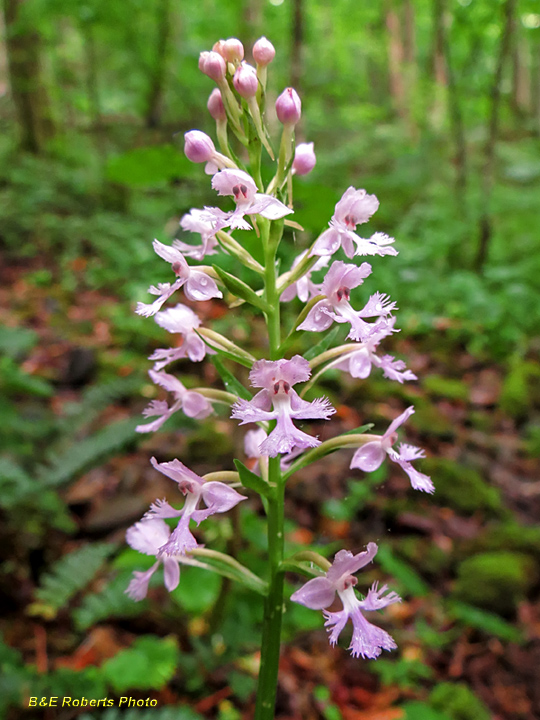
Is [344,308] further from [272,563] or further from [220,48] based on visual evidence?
[220,48]

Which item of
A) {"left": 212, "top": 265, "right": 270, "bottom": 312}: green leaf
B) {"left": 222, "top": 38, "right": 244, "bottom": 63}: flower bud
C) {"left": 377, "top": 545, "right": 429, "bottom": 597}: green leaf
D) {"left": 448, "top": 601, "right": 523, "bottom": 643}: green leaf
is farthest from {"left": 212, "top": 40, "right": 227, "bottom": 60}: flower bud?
{"left": 448, "top": 601, "right": 523, "bottom": 643}: green leaf

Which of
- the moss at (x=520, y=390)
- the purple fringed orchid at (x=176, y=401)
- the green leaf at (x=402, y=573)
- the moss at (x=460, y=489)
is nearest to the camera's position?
the purple fringed orchid at (x=176, y=401)

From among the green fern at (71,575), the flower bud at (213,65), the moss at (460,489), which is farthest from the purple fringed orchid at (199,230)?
the moss at (460,489)

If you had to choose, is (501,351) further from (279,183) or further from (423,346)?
(279,183)

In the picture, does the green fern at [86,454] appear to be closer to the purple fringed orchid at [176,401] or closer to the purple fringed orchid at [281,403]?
the purple fringed orchid at [176,401]

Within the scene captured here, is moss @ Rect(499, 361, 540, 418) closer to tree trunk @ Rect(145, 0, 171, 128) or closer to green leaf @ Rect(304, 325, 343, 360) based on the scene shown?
green leaf @ Rect(304, 325, 343, 360)

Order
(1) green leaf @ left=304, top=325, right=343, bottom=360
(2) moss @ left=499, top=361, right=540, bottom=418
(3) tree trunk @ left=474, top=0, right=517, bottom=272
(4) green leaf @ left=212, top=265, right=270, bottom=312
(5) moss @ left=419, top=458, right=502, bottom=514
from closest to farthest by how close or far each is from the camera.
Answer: (4) green leaf @ left=212, top=265, right=270, bottom=312 < (1) green leaf @ left=304, top=325, right=343, bottom=360 < (5) moss @ left=419, top=458, right=502, bottom=514 < (2) moss @ left=499, top=361, right=540, bottom=418 < (3) tree trunk @ left=474, top=0, right=517, bottom=272
